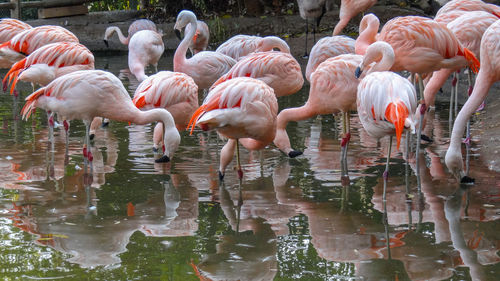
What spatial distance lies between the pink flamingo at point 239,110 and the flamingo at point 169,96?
0.98m

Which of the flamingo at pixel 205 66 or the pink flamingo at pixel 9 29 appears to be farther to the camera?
the pink flamingo at pixel 9 29

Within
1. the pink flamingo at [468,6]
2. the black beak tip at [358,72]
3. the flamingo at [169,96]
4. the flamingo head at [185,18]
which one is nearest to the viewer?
the black beak tip at [358,72]

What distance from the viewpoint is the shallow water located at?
3623 millimetres

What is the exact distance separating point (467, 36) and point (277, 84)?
189 cm

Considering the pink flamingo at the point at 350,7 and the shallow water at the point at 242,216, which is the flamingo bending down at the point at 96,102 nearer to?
the shallow water at the point at 242,216

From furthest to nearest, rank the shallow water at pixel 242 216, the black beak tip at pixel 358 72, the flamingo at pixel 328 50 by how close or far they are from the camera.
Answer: the flamingo at pixel 328 50, the black beak tip at pixel 358 72, the shallow water at pixel 242 216

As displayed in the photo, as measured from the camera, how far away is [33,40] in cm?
784

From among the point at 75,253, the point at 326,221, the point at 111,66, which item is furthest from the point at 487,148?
the point at 111,66

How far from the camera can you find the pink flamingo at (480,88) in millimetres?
5184

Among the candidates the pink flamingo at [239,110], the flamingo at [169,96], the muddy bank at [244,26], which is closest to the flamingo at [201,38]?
the muddy bank at [244,26]

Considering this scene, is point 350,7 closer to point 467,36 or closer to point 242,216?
point 467,36

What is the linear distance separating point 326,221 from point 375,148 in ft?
7.69

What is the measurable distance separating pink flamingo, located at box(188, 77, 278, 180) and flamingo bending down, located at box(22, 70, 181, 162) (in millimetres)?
505

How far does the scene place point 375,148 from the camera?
6613 mm
